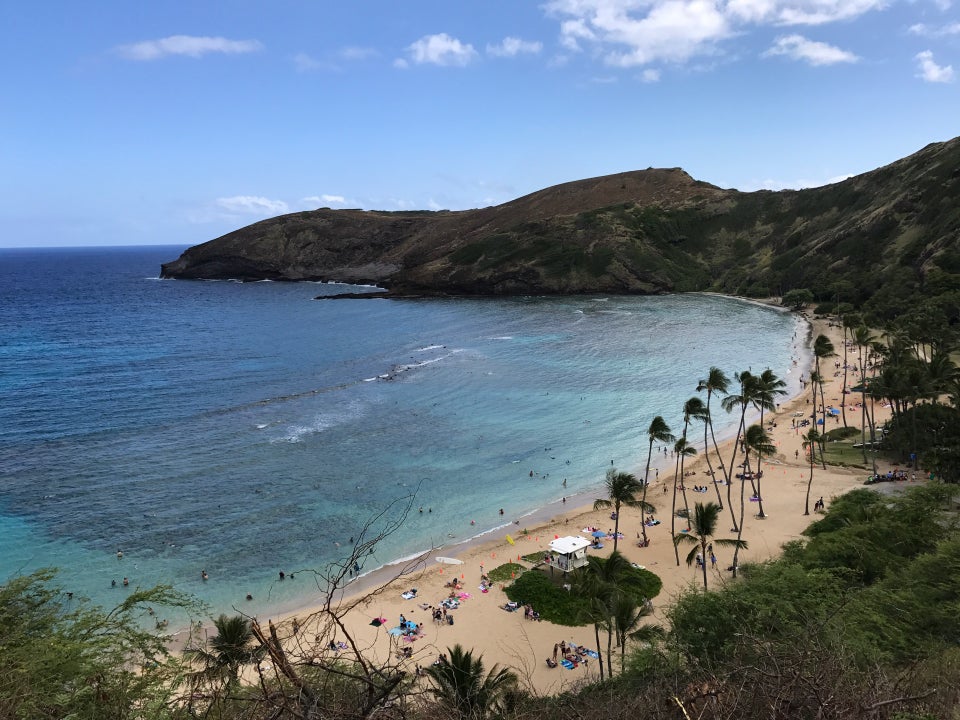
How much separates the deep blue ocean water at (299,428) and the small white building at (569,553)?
28.3 ft

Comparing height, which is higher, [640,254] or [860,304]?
[640,254]

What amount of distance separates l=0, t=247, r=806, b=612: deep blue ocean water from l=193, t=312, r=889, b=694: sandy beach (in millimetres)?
2829

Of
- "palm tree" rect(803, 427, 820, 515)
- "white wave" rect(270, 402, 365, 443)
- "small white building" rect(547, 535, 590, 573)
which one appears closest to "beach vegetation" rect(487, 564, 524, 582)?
"small white building" rect(547, 535, 590, 573)

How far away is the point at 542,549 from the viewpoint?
112ft

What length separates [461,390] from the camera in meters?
65.4

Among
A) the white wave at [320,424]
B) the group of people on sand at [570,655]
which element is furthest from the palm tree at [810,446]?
the white wave at [320,424]

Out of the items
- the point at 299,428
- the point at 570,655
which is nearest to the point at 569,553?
the point at 570,655

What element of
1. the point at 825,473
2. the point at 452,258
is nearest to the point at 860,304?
the point at 825,473

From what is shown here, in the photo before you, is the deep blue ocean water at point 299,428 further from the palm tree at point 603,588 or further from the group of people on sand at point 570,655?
the palm tree at point 603,588

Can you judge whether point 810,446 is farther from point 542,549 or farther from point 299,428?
point 299,428

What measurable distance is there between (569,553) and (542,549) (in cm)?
512

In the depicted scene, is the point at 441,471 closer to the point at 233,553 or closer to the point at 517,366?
the point at 233,553

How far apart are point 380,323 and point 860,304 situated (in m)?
82.5

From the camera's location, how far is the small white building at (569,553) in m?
29.2
